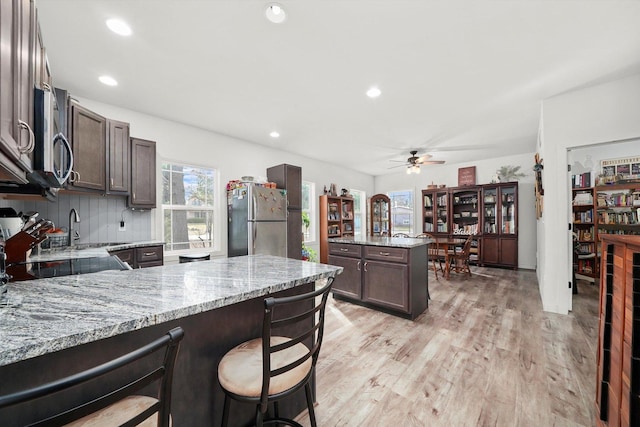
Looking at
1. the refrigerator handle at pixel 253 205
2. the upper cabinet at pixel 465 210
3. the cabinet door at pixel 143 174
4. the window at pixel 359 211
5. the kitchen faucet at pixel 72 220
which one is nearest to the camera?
the kitchen faucet at pixel 72 220

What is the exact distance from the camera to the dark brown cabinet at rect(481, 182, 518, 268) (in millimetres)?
5746

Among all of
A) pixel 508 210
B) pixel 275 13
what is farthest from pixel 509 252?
pixel 275 13

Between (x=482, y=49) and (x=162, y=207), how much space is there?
426 centimetres

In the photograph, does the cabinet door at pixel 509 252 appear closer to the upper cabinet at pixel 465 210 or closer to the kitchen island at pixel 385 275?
the upper cabinet at pixel 465 210

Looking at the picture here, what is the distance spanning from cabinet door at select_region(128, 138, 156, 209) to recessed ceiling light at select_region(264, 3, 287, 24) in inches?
96.2

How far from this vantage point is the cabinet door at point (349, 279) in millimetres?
3428

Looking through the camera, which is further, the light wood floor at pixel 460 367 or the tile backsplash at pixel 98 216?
the tile backsplash at pixel 98 216

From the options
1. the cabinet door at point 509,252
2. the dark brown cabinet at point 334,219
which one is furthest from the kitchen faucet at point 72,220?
the cabinet door at point 509,252

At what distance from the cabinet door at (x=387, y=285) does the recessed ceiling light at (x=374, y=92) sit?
204 cm

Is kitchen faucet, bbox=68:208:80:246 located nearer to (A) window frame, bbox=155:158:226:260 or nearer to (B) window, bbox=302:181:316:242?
(A) window frame, bbox=155:158:226:260

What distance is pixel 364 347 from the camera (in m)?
2.42

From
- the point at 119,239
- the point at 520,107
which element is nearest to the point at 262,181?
the point at 119,239

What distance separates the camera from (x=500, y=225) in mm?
5875

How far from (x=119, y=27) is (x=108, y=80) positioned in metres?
1.01
